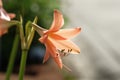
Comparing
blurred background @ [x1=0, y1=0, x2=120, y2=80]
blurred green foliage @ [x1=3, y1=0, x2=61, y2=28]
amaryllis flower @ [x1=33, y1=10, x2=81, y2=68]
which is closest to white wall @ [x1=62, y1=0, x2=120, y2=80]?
blurred background @ [x1=0, y1=0, x2=120, y2=80]

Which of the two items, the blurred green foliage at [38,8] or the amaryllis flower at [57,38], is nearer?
the amaryllis flower at [57,38]

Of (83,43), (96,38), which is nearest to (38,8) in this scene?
(83,43)

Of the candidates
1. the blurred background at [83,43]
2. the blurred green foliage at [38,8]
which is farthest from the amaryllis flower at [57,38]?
the blurred green foliage at [38,8]

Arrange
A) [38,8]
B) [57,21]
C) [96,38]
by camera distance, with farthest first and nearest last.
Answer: [96,38], [38,8], [57,21]

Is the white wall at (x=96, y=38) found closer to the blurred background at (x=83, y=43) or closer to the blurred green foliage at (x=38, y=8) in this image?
the blurred background at (x=83, y=43)

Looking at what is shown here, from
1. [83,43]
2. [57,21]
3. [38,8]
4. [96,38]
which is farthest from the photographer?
[96,38]

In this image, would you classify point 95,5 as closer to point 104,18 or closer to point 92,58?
point 104,18

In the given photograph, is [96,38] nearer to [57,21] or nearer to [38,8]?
[38,8]
